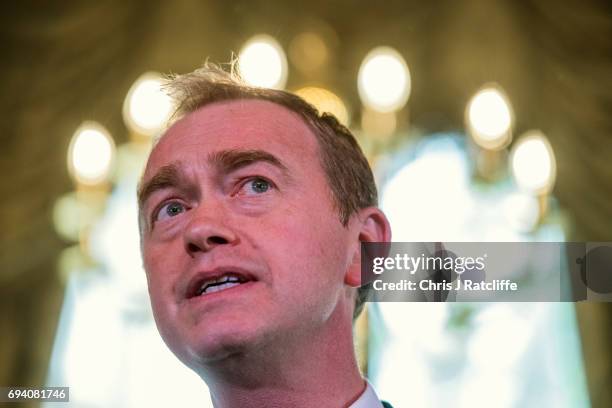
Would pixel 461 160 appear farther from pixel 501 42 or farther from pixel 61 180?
pixel 61 180

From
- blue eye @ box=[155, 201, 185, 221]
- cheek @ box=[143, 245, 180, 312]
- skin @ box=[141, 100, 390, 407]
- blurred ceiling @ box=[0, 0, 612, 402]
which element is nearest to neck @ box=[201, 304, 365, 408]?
skin @ box=[141, 100, 390, 407]

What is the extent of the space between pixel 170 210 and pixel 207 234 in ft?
0.57

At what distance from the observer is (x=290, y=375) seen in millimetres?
1394

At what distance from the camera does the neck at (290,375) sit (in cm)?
136

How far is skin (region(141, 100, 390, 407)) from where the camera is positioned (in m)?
1.32

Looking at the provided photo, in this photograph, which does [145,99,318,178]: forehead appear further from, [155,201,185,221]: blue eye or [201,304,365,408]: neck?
[201,304,365,408]: neck

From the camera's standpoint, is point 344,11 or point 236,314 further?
point 344,11

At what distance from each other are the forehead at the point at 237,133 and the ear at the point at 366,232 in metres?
0.14

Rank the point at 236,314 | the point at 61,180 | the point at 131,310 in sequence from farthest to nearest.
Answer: the point at 61,180, the point at 131,310, the point at 236,314

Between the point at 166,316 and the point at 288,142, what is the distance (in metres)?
0.33

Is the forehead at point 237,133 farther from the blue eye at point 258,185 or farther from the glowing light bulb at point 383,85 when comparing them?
the glowing light bulb at point 383,85

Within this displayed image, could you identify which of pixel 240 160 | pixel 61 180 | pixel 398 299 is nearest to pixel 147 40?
pixel 61 180

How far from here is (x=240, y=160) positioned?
1.43 meters

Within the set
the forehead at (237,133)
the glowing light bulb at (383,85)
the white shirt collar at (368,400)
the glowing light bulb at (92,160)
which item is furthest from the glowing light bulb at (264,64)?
the white shirt collar at (368,400)
